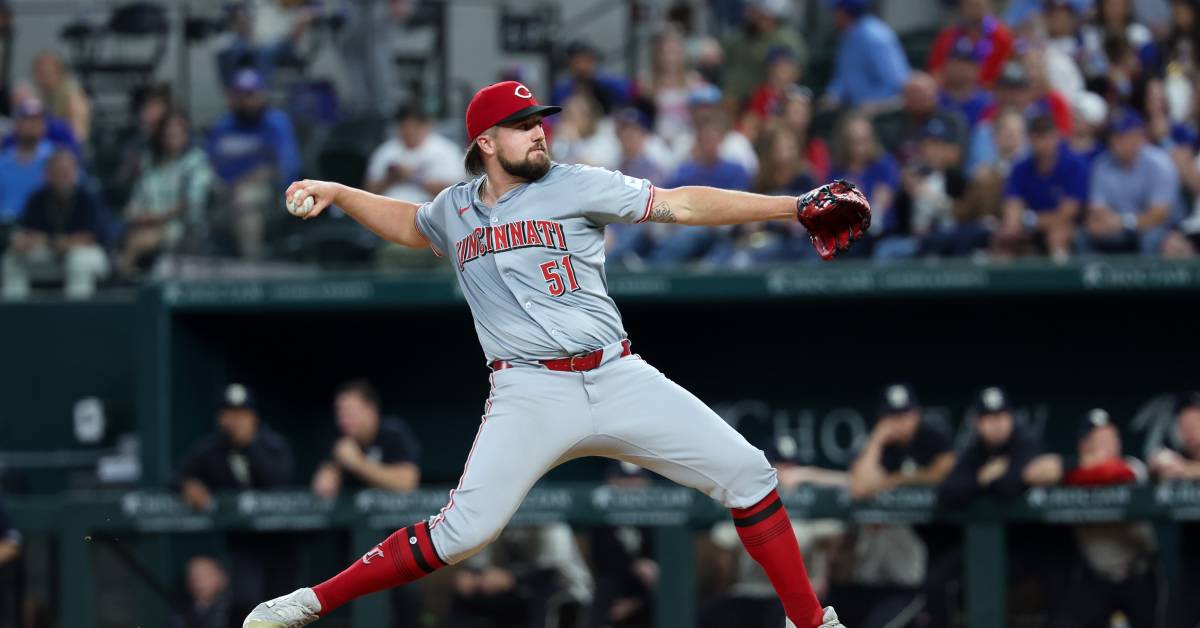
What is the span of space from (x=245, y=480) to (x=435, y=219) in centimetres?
416

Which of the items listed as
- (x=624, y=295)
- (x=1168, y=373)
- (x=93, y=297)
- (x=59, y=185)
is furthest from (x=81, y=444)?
(x=1168, y=373)

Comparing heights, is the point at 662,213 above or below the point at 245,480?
above

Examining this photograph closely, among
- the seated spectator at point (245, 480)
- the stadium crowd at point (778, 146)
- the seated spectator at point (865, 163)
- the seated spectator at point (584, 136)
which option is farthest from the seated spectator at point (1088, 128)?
the seated spectator at point (245, 480)

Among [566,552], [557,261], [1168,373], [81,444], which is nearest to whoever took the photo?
[557,261]

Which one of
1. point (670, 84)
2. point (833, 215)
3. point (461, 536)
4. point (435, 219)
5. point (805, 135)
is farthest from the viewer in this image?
point (670, 84)

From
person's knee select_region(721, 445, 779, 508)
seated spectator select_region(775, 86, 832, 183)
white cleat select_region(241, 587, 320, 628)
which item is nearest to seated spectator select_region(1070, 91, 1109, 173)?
seated spectator select_region(775, 86, 832, 183)

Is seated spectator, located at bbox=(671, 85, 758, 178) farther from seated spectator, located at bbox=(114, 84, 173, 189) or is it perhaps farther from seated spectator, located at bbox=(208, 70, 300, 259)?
seated spectator, located at bbox=(114, 84, 173, 189)

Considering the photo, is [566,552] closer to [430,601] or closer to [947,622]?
[430,601]

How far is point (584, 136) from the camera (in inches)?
427

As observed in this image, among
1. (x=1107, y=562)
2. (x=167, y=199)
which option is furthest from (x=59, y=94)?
(x=1107, y=562)

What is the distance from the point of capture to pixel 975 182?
8992 mm

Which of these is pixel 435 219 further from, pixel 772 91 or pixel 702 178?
pixel 772 91

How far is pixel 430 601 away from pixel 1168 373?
4.00m

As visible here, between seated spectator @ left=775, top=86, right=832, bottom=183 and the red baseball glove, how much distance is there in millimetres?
4863
